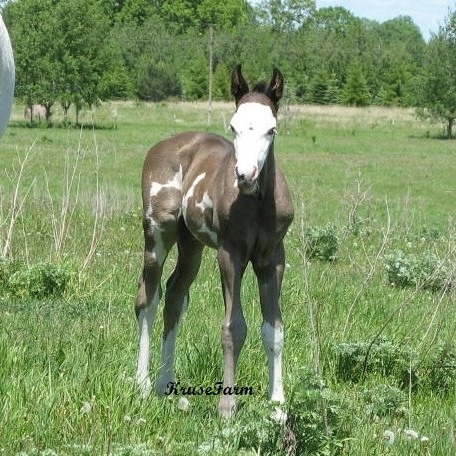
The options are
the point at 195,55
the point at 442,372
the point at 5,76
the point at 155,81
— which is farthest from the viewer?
the point at 195,55

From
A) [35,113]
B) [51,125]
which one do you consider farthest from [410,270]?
[35,113]

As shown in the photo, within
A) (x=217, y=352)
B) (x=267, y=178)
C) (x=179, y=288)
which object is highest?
(x=267, y=178)

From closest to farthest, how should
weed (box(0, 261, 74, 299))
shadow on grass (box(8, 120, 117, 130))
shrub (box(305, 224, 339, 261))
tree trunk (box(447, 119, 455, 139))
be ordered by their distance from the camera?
weed (box(0, 261, 74, 299))
shrub (box(305, 224, 339, 261))
shadow on grass (box(8, 120, 117, 130))
tree trunk (box(447, 119, 455, 139))

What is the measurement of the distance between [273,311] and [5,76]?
3138 millimetres

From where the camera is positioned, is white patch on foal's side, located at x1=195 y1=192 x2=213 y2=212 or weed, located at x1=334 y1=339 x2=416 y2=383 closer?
white patch on foal's side, located at x1=195 y1=192 x2=213 y2=212

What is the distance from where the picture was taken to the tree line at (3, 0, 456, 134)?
50812mm

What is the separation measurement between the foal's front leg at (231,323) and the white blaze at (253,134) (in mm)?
573

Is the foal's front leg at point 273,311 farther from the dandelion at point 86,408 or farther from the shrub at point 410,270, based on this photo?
the shrub at point 410,270

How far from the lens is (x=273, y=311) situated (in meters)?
4.91

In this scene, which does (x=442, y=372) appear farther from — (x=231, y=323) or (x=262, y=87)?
(x=262, y=87)

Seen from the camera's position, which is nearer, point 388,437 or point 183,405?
point 388,437

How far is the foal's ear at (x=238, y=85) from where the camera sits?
190 inches

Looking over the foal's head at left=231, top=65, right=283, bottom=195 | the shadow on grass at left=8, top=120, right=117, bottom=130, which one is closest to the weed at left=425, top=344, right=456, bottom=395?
the foal's head at left=231, top=65, right=283, bottom=195

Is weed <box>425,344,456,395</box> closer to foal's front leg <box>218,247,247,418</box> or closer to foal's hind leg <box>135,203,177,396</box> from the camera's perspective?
foal's front leg <box>218,247,247,418</box>
